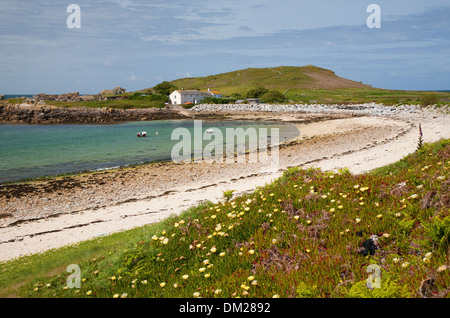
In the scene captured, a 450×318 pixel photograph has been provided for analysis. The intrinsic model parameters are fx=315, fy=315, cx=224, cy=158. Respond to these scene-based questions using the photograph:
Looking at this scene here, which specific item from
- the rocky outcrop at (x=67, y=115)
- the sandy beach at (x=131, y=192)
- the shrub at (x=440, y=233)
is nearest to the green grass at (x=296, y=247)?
the shrub at (x=440, y=233)

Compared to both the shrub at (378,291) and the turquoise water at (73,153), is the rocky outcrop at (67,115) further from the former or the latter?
the shrub at (378,291)

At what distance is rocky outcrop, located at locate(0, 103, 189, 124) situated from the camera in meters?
93.4

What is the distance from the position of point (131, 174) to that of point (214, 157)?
34.4 ft

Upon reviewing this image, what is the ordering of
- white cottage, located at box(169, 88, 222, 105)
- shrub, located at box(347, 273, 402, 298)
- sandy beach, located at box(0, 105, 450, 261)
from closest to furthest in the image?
shrub, located at box(347, 273, 402, 298)
sandy beach, located at box(0, 105, 450, 261)
white cottage, located at box(169, 88, 222, 105)

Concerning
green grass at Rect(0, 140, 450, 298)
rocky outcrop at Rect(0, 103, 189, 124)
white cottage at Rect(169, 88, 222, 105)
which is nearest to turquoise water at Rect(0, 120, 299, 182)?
green grass at Rect(0, 140, 450, 298)

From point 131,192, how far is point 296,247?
804 inches

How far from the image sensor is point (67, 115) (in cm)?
9994

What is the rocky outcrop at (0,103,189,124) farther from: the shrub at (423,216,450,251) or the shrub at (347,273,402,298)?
the shrub at (347,273,402,298)

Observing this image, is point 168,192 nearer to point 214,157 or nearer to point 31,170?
point 214,157

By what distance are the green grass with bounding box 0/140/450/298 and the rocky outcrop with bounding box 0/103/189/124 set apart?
89.1m

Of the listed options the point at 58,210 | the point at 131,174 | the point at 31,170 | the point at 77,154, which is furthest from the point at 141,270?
the point at 77,154

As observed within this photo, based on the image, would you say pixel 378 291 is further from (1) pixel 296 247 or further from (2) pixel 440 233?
(1) pixel 296 247
